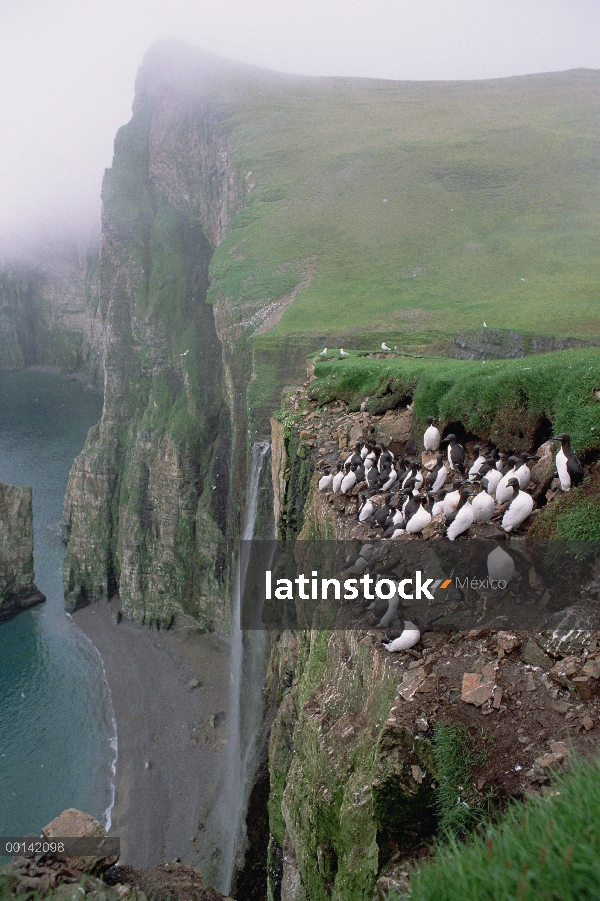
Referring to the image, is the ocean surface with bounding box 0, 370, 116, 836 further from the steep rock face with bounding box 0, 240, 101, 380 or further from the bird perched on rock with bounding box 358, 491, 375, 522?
the steep rock face with bounding box 0, 240, 101, 380

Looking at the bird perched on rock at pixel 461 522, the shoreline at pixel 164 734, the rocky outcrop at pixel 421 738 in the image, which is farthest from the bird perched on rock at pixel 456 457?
the shoreline at pixel 164 734

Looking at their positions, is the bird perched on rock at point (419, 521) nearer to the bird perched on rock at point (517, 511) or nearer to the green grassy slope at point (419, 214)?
the bird perched on rock at point (517, 511)

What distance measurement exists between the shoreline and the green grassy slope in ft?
79.6

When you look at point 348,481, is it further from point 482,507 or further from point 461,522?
point 461,522

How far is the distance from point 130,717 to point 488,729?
3497 centimetres

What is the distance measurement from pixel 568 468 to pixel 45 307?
154m

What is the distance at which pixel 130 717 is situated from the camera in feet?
117

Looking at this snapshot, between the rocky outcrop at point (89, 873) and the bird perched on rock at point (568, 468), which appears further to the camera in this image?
the bird perched on rock at point (568, 468)

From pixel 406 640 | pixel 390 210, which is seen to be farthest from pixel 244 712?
pixel 390 210

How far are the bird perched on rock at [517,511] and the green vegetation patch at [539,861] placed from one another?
183 inches

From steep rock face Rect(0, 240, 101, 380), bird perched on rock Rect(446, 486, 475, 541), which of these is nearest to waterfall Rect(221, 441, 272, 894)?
bird perched on rock Rect(446, 486, 475, 541)

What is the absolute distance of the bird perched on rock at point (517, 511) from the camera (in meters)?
8.12

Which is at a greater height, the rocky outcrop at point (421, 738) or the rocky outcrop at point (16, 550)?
the rocky outcrop at point (421, 738)

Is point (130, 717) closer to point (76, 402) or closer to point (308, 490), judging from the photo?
point (308, 490)
